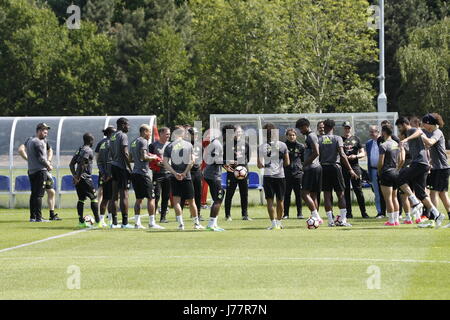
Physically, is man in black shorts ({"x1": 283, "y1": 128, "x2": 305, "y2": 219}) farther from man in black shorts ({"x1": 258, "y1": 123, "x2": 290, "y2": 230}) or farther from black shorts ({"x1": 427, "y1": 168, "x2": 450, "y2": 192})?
black shorts ({"x1": 427, "y1": 168, "x2": 450, "y2": 192})

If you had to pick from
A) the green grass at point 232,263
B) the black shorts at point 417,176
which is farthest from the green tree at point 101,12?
the black shorts at point 417,176

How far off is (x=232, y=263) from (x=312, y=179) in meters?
6.30

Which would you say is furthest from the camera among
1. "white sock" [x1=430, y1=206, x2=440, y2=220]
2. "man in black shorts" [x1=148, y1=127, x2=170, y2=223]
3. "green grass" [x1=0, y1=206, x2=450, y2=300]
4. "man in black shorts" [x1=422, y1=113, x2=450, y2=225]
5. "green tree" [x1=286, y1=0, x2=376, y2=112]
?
"green tree" [x1=286, y1=0, x2=376, y2=112]

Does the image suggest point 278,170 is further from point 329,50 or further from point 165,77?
point 165,77

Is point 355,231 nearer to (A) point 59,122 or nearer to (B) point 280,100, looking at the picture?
(A) point 59,122

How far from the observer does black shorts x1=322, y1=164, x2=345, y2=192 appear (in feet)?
62.6

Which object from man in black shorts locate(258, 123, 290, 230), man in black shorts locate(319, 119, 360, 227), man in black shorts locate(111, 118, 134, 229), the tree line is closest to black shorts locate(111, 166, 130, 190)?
man in black shorts locate(111, 118, 134, 229)

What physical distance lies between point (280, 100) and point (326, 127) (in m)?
51.1

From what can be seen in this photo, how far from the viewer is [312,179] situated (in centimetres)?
1894

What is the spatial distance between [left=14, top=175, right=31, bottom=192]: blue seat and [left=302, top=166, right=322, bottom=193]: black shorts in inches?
439

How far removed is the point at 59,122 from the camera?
27906mm

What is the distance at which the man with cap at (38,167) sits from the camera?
22.1m
